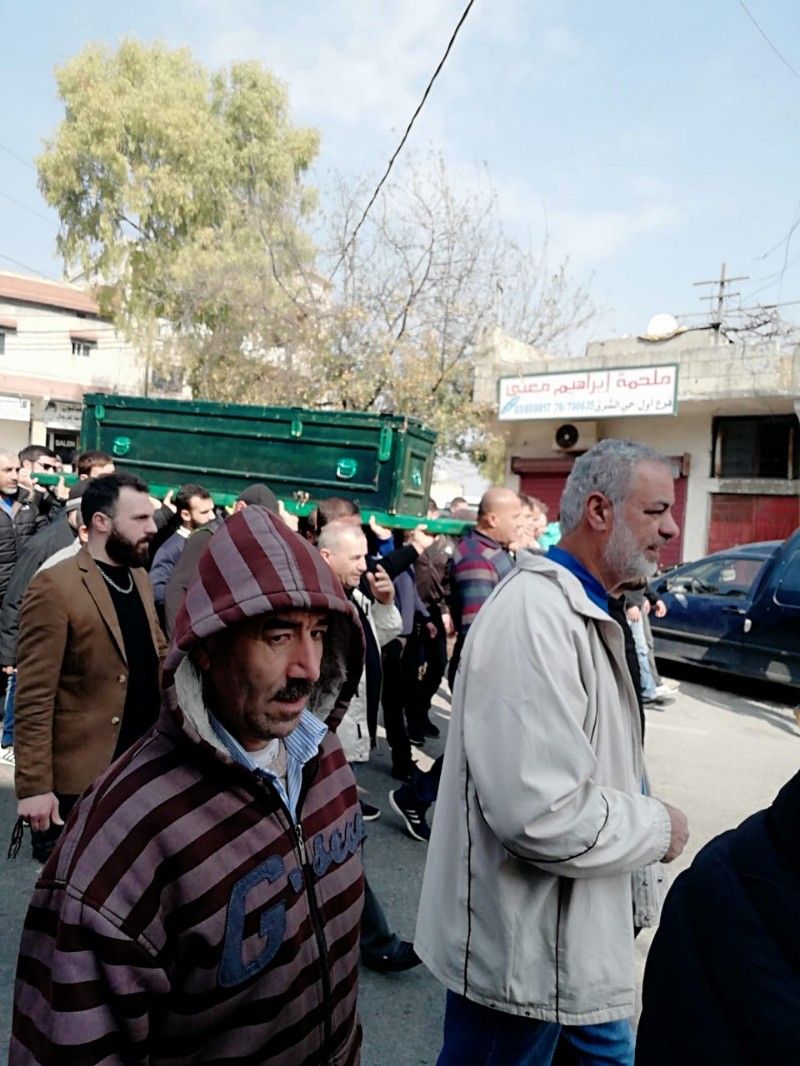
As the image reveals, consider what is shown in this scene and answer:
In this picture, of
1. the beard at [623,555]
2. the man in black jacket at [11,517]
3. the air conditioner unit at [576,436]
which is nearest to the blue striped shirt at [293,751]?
the beard at [623,555]

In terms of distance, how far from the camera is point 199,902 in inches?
52.1

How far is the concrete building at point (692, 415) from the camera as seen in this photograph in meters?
16.2

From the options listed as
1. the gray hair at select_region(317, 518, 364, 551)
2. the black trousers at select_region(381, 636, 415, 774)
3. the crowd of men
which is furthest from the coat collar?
the black trousers at select_region(381, 636, 415, 774)

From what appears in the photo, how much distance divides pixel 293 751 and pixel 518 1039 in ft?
2.83

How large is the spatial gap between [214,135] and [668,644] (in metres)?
22.0

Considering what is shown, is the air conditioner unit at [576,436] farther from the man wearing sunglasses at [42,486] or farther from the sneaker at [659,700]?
the man wearing sunglasses at [42,486]

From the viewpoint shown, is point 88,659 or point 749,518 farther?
point 749,518

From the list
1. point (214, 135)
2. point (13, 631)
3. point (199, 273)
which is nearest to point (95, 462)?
point (13, 631)

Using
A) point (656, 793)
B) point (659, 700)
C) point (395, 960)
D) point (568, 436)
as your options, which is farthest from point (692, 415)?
point (395, 960)

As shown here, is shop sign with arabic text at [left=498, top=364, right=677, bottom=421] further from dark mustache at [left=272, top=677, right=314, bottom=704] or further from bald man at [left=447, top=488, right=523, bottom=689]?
dark mustache at [left=272, top=677, right=314, bottom=704]

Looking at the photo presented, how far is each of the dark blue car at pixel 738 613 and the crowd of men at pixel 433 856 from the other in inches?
274

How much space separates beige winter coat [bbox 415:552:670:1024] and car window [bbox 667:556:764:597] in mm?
8061

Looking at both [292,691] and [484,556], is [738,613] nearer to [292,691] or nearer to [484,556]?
[484,556]

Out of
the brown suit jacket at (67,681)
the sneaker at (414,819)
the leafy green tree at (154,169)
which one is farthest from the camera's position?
the leafy green tree at (154,169)
